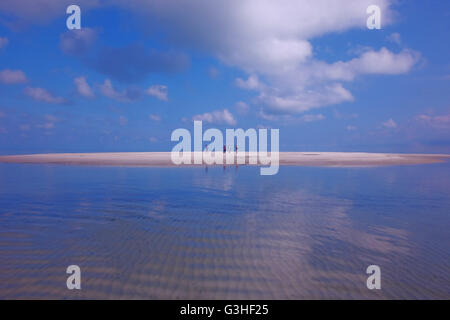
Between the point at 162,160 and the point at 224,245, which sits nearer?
the point at 224,245

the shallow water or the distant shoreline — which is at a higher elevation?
the distant shoreline

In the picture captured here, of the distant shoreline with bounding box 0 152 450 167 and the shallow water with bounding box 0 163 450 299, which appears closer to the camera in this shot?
the shallow water with bounding box 0 163 450 299

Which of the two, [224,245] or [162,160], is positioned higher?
[162,160]

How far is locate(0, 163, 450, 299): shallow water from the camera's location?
5562 mm

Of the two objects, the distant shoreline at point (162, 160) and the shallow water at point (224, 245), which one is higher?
the distant shoreline at point (162, 160)

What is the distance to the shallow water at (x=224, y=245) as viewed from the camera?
5.56 m

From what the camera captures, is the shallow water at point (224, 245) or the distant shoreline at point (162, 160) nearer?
the shallow water at point (224, 245)

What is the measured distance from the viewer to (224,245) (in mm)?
7773

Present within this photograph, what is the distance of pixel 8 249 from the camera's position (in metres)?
7.43
